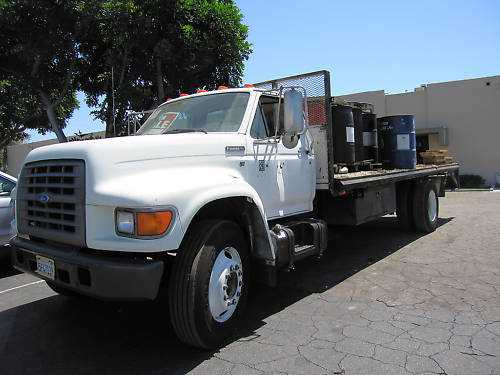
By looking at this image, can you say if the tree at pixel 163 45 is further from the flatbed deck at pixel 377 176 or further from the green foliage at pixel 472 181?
the green foliage at pixel 472 181

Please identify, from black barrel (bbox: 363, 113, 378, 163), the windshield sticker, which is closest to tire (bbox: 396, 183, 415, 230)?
black barrel (bbox: 363, 113, 378, 163)

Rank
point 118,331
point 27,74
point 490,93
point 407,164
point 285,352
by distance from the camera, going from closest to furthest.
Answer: point 285,352, point 118,331, point 407,164, point 27,74, point 490,93

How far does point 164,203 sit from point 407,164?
21.2 ft

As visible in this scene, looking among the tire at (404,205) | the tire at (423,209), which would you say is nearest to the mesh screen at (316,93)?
the tire at (404,205)

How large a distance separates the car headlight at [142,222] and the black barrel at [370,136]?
18.9 feet

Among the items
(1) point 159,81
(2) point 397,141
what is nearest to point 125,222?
(2) point 397,141

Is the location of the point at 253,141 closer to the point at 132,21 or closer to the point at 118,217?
the point at 118,217

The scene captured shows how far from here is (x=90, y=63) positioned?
626 inches

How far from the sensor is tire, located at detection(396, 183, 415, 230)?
915 centimetres

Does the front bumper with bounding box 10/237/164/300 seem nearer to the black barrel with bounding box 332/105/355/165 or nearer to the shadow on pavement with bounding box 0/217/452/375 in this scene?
the shadow on pavement with bounding box 0/217/452/375

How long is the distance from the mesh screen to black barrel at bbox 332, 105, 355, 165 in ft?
2.47

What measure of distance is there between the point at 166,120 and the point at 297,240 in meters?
2.00

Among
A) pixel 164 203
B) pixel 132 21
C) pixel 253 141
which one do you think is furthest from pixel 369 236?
pixel 132 21

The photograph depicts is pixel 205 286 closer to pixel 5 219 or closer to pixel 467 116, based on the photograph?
pixel 5 219
